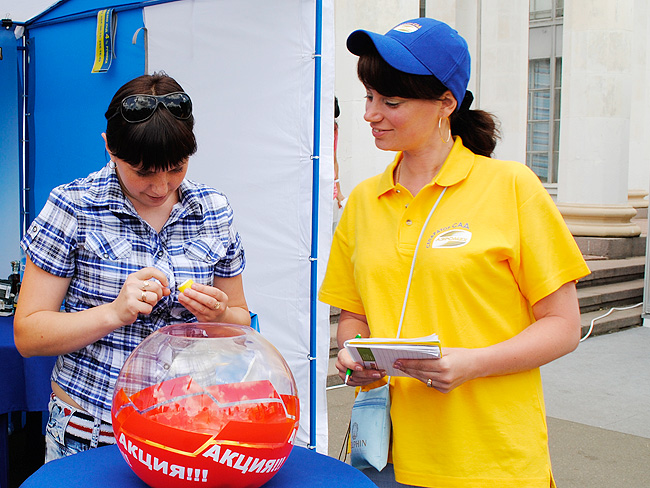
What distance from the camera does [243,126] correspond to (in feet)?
12.2

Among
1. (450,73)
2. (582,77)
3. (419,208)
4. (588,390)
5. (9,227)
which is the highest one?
(582,77)

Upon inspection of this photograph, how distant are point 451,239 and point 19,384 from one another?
215 cm

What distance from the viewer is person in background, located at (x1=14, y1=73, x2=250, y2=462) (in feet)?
5.18

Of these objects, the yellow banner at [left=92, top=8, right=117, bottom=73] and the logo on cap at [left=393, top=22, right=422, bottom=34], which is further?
the yellow banner at [left=92, top=8, right=117, bottom=73]

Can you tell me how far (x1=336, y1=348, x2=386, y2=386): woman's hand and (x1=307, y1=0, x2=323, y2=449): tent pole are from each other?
1.80 metres

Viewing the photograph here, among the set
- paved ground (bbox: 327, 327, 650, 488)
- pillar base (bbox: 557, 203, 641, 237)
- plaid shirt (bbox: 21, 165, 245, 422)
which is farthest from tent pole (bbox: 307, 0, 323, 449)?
pillar base (bbox: 557, 203, 641, 237)

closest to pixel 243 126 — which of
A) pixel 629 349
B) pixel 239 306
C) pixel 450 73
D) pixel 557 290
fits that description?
pixel 239 306

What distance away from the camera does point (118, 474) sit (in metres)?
1.40

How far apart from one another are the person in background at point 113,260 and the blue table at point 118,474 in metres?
0.21

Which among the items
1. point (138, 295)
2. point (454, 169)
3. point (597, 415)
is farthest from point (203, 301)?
point (597, 415)

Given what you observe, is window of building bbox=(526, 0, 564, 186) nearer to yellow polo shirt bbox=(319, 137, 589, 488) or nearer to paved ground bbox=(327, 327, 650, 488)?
paved ground bbox=(327, 327, 650, 488)

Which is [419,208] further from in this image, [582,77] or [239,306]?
[582,77]

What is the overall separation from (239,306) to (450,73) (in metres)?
0.85

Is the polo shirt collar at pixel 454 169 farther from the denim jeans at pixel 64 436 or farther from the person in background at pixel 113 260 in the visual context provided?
the denim jeans at pixel 64 436
